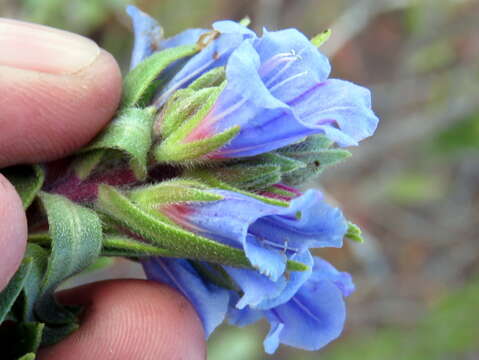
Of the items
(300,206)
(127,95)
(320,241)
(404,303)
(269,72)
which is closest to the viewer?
(300,206)

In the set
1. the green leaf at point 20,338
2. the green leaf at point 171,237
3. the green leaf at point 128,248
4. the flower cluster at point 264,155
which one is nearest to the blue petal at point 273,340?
the flower cluster at point 264,155

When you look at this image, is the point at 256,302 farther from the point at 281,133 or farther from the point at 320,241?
the point at 281,133

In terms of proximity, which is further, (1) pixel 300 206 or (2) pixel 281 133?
(2) pixel 281 133

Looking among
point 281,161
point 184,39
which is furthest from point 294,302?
point 184,39

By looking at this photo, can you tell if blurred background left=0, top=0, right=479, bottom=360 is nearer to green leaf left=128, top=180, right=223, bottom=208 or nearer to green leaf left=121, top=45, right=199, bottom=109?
green leaf left=121, top=45, right=199, bottom=109

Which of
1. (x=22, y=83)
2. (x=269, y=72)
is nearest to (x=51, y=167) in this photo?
(x=22, y=83)

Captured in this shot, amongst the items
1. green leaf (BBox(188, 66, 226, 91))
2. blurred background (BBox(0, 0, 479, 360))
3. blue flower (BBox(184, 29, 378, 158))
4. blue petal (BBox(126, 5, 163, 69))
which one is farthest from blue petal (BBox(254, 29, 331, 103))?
blurred background (BBox(0, 0, 479, 360))
